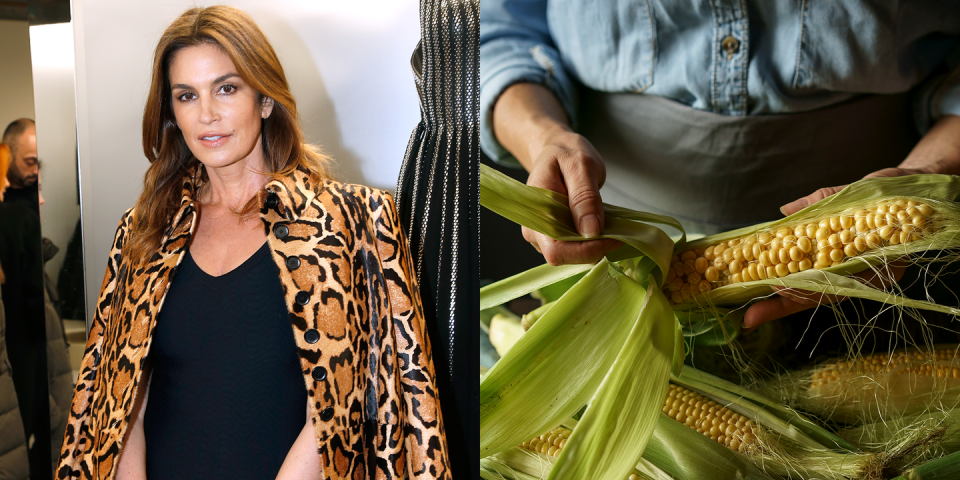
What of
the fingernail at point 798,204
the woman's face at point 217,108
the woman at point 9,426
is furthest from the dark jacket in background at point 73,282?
the fingernail at point 798,204

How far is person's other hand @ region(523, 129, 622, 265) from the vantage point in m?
0.68

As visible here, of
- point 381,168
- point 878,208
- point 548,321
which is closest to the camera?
point 878,208

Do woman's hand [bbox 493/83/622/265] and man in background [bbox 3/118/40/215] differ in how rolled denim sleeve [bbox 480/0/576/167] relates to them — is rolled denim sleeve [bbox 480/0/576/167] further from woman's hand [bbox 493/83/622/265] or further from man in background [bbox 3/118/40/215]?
man in background [bbox 3/118/40/215]

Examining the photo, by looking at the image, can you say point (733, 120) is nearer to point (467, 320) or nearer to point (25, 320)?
point (467, 320)

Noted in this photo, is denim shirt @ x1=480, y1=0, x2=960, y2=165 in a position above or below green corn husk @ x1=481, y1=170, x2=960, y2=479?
above

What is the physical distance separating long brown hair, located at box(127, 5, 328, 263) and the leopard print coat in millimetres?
21

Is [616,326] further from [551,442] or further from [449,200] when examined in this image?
[449,200]

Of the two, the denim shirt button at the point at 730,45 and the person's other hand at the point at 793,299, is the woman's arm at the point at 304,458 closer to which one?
the person's other hand at the point at 793,299

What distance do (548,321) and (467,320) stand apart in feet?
0.53

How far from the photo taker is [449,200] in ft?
2.68

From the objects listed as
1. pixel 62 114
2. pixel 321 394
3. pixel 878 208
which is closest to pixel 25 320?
pixel 62 114

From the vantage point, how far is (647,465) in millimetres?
660

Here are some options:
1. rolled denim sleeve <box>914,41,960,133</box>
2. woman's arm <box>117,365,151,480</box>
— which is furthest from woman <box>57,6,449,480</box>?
rolled denim sleeve <box>914,41,960,133</box>

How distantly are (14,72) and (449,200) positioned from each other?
2.17 feet
